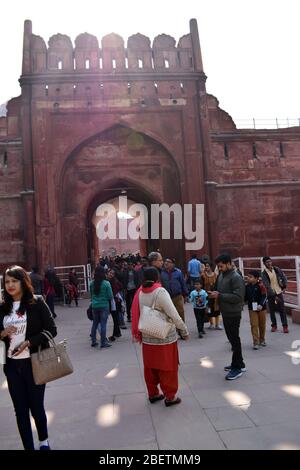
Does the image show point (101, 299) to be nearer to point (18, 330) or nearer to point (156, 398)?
point (156, 398)

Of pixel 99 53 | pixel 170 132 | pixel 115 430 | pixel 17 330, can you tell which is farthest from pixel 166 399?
pixel 99 53

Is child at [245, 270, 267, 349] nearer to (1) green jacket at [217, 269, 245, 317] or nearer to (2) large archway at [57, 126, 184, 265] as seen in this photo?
(1) green jacket at [217, 269, 245, 317]

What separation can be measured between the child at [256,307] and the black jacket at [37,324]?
3.49 meters

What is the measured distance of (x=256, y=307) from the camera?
5402mm

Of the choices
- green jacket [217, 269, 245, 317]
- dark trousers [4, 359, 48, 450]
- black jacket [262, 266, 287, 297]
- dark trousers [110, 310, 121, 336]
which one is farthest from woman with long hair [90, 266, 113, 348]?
dark trousers [4, 359, 48, 450]

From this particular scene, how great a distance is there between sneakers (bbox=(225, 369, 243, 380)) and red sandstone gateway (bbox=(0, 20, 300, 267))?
9676 mm

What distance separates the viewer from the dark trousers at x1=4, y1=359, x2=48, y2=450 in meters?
2.66

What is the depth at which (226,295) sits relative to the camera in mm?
4336

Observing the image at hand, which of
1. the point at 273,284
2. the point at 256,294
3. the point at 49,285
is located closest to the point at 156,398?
the point at 256,294

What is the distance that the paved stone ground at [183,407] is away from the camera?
2805 mm

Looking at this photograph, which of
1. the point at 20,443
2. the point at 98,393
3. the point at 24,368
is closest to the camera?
the point at 24,368

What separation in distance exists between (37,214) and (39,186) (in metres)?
1.02

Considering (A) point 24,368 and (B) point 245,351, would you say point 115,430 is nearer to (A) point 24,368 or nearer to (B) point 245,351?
(A) point 24,368

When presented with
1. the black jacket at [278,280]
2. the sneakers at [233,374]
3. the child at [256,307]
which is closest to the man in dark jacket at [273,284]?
the black jacket at [278,280]
